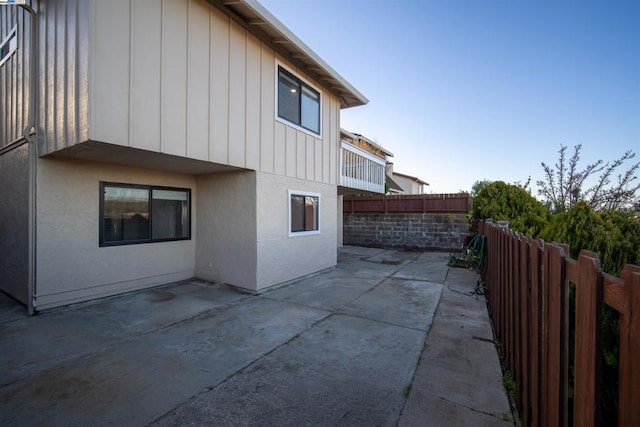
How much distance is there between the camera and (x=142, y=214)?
234 inches

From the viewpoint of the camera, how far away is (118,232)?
5.57m

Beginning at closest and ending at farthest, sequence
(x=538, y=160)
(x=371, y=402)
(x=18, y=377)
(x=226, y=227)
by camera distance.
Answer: (x=371, y=402), (x=18, y=377), (x=226, y=227), (x=538, y=160)

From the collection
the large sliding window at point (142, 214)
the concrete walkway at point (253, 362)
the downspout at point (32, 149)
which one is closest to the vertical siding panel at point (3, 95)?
the downspout at point (32, 149)

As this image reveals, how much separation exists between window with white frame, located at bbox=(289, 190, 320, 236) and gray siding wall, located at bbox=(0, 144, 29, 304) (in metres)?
4.59

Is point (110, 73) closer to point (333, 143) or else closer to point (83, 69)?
point (83, 69)

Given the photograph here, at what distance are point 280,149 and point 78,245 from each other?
403 cm

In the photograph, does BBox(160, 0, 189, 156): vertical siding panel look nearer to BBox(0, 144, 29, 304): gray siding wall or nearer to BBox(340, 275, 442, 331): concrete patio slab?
BBox(0, 144, 29, 304): gray siding wall

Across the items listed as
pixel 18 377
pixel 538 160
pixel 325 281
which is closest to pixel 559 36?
pixel 538 160

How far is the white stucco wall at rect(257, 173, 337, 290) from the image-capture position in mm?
5910

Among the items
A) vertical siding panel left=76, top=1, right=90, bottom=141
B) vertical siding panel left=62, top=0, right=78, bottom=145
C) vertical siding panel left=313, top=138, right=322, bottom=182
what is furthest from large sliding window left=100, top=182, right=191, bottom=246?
vertical siding panel left=313, top=138, right=322, bottom=182

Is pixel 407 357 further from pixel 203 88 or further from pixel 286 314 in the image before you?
pixel 203 88

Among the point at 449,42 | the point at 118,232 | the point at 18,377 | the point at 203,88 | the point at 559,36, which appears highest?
the point at 449,42

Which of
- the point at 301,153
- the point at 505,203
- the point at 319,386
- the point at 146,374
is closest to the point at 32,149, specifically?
the point at 146,374

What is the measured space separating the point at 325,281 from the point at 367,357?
355 cm
